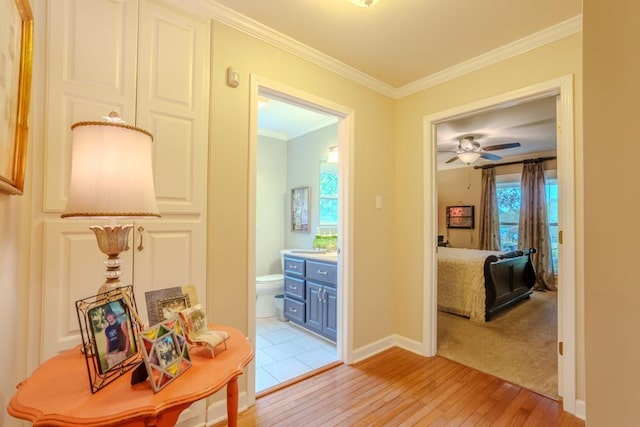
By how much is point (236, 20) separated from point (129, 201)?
1.47 metres

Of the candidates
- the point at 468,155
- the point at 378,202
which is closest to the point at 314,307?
the point at 378,202

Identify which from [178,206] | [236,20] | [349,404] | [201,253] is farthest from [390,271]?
[236,20]

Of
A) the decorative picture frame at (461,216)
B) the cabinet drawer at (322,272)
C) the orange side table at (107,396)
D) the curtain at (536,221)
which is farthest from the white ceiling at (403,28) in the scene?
the decorative picture frame at (461,216)

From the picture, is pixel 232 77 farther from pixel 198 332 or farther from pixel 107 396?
pixel 107 396

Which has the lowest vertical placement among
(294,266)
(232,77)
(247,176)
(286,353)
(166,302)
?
(286,353)

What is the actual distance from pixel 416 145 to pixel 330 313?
176 cm

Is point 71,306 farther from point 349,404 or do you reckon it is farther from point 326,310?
point 326,310

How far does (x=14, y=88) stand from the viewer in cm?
99

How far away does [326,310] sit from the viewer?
2947 millimetres

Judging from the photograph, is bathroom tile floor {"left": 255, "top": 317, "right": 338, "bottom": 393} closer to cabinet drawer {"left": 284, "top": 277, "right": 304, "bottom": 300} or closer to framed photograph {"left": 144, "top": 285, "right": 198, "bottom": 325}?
cabinet drawer {"left": 284, "top": 277, "right": 304, "bottom": 300}

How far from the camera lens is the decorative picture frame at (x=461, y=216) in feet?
22.0

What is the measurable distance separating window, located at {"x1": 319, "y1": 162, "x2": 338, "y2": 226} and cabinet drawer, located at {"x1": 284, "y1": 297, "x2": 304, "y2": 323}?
3.52 ft

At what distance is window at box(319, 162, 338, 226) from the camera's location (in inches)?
156

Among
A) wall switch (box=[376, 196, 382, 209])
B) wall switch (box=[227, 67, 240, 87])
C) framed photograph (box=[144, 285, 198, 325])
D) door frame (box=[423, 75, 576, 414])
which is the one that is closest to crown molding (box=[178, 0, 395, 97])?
wall switch (box=[227, 67, 240, 87])
